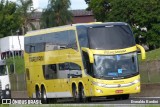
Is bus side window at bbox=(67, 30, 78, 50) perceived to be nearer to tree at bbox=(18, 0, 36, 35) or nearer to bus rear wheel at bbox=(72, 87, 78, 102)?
bus rear wheel at bbox=(72, 87, 78, 102)

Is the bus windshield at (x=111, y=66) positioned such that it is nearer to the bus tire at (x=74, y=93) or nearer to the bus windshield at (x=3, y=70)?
the bus tire at (x=74, y=93)

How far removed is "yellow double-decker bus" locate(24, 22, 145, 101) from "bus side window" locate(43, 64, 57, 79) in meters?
0.13

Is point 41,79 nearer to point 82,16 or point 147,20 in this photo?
point 147,20

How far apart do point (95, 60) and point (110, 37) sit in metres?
1.49

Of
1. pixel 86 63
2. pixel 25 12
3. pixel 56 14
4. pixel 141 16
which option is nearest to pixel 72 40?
pixel 86 63

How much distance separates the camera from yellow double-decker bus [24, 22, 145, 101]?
3494 centimetres

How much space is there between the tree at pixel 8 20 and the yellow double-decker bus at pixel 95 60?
62.8m

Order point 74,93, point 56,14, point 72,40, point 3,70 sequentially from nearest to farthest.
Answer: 1. point 72,40
2. point 74,93
3. point 3,70
4. point 56,14

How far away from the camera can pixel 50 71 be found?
40562 millimetres

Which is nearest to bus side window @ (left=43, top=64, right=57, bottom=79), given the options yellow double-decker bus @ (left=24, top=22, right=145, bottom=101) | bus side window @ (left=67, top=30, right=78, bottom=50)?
yellow double-decker bus @ (left=24, top=22, right=145, bottom=101)

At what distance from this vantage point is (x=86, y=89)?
35.9m

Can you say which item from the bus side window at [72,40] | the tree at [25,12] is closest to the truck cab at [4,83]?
the bus side window at [72,40]

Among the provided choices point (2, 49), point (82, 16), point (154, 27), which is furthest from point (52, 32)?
point (82, 16)

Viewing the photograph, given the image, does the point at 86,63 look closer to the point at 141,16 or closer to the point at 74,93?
the point at 74,93
